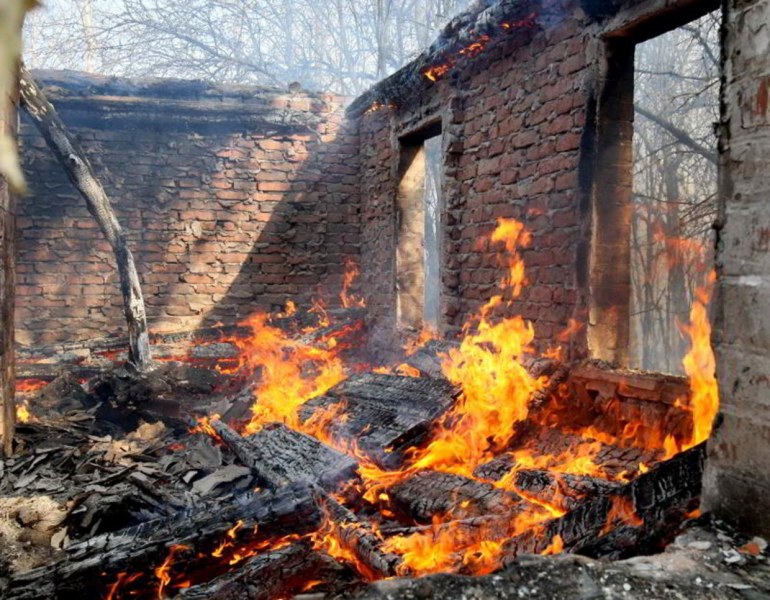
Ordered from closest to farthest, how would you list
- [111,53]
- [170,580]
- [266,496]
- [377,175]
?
[170,580] < [266,496] < [377,175] < [111,53]

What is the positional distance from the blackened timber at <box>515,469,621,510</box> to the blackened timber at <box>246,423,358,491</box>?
1.22 metres

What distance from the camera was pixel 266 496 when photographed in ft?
12.4

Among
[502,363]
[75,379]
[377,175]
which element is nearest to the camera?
[502,363]

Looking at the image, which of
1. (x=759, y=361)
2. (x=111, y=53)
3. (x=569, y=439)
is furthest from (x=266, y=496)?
(x=111, y=53)

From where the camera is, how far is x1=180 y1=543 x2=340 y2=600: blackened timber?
9.53 ft

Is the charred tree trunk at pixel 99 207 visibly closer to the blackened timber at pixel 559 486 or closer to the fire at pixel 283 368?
the fire at pixel 283 368

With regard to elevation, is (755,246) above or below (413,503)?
above

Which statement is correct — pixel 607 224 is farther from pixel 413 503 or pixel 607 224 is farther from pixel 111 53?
pixel 111 53

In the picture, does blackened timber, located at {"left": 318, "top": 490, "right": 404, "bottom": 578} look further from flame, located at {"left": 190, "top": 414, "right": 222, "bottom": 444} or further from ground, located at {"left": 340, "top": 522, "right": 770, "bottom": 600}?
flame, located at {"left": 190, "top": 414, "right": 222, "bottom": 444}

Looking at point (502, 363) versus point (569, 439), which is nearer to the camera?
point (569, 439)

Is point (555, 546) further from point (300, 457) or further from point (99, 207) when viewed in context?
point (99, 207)

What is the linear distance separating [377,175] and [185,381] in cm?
415

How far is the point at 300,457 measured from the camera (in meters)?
4.49

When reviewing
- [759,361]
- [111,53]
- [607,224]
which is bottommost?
[759,361]
